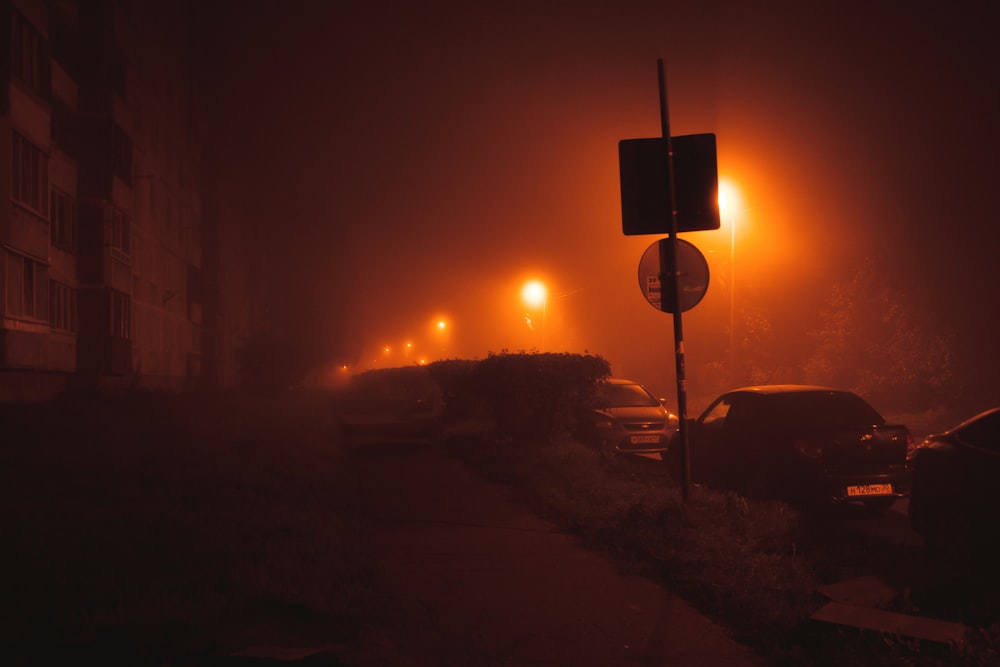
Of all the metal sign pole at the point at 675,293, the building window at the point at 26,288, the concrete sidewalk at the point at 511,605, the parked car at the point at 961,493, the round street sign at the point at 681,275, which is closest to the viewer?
the concrete sidewalk at the point at 511,605

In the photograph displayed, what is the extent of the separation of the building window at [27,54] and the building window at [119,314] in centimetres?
794

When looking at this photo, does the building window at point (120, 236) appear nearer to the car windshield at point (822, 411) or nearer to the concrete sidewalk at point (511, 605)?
the concrete sidewalk at point (511, 605)

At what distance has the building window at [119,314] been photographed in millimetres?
28531

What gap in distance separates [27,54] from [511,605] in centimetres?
2346

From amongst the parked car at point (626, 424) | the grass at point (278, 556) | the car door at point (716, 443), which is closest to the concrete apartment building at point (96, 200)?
the grass at point (278, 556)

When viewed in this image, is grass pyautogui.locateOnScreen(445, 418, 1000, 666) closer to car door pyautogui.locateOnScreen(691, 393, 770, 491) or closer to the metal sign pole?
the metal sign pole

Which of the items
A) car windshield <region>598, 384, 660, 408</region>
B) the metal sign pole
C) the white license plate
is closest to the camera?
the metal sign pole

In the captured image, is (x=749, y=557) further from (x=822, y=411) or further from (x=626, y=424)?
(x=626, y=424)

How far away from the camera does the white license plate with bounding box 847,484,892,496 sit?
8.55 metres

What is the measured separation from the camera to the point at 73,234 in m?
27.7

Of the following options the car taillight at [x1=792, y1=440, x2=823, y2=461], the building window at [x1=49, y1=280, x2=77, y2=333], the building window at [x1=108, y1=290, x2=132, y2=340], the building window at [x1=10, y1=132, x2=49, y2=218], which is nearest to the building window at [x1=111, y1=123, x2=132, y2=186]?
the building window at [x1=108, y1=290, x2=132, y2=340]

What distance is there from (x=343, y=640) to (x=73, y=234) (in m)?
27.2

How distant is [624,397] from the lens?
16250mm

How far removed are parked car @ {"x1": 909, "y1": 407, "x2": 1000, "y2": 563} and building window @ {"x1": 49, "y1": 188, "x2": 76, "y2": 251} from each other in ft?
86.4
